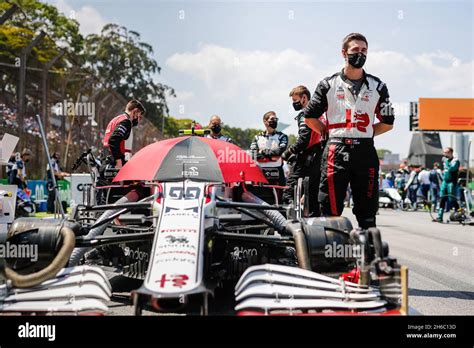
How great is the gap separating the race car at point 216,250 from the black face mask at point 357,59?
1.32 metres

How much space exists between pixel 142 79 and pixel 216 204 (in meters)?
52.8

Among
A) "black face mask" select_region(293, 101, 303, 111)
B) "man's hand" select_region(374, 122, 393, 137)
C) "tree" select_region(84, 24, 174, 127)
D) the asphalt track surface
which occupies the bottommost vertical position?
the asphalt track surface

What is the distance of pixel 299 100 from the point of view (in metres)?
6.93

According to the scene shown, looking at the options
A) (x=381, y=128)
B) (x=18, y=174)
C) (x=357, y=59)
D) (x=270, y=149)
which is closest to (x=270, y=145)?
(x=270, y=149)

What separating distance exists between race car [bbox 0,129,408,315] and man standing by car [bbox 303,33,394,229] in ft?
1.86

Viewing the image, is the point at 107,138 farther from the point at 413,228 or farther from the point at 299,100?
the point at 413,228

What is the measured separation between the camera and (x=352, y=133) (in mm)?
4961

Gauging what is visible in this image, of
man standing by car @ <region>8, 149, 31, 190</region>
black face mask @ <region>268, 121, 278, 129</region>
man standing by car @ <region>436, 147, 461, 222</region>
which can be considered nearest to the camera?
black face mask @ <region>268, 121, 278, 129</region>

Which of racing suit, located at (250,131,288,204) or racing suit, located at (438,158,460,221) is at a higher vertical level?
racing suit, located at (250,131,288,204)

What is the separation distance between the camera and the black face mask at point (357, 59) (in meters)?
4.86

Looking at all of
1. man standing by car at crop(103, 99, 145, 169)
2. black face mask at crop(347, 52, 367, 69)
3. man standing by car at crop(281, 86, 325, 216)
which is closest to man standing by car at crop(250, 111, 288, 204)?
man standing by car at crop(281, 86, 325, 216)

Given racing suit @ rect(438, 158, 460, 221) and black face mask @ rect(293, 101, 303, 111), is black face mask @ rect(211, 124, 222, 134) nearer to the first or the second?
black face mask @ rect(293, 101, 303, 111)

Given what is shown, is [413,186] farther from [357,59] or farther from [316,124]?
[357,59]

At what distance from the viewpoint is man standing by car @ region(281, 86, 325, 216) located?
21.3ft
